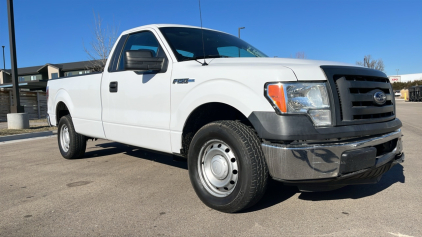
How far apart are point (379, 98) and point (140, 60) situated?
95.8 inches

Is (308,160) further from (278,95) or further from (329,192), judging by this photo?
(329,192)

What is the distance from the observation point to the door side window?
13.4 ft

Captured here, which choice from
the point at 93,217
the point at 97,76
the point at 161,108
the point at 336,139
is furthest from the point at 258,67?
the point at 97,76

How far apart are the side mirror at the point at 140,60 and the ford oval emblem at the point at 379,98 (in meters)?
2.27

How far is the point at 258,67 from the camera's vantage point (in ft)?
9.53

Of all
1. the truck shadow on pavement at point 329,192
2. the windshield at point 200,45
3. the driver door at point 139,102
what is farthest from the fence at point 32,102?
the truck shadow on pavement at point 329,192

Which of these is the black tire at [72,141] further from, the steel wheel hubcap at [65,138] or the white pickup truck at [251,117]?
the white pickup truck at [251,117]

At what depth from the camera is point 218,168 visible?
3.16 meters

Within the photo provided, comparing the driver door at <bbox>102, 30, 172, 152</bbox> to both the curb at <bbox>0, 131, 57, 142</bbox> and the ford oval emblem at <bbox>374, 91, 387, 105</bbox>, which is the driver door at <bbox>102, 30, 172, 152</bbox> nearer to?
the ford oval emblem at <bbox>374, 91, 387, 105</bbox>

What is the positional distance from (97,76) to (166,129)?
1883mm

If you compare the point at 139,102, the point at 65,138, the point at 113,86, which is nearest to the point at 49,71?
the point at 65,138

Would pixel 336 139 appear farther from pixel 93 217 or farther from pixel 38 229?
pixel 38 229

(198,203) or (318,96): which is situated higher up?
(318,96)

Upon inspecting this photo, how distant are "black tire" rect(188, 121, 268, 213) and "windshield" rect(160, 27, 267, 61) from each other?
1089mm
